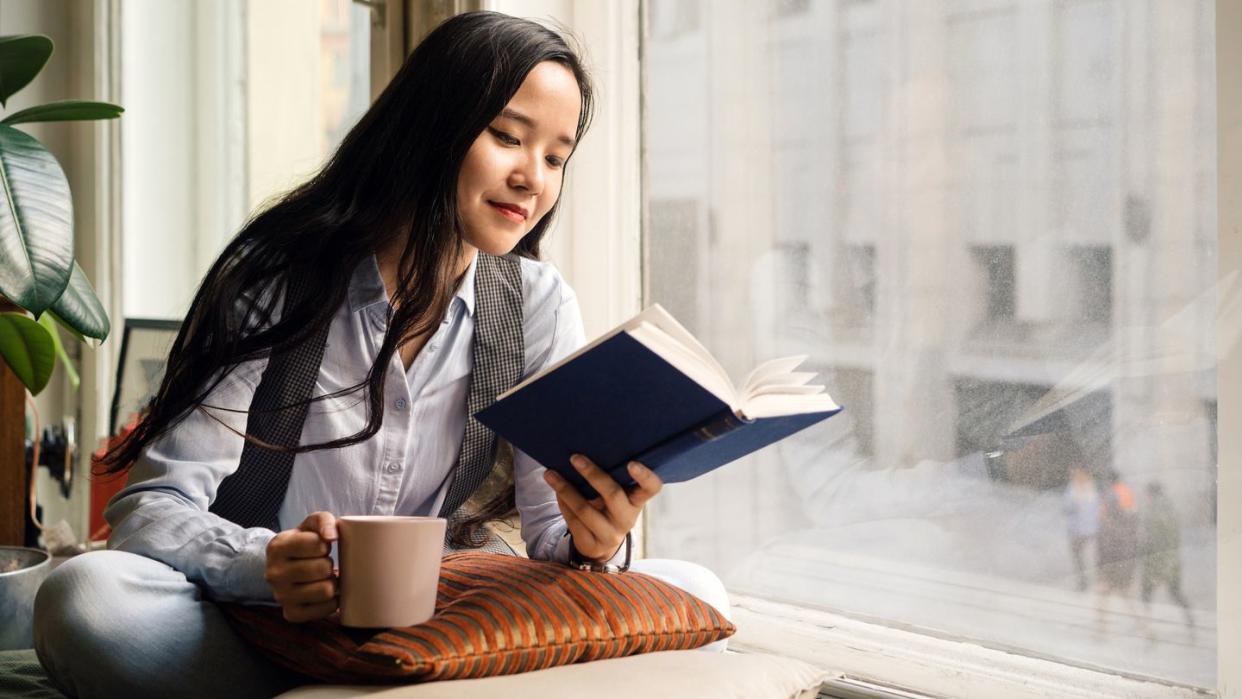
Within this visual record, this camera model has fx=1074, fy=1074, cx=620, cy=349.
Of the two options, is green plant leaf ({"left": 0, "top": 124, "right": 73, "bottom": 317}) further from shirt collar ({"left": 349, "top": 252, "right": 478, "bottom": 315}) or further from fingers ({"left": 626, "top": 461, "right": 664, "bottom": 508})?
fingers ({"left": 626, "top": 461, "right": 664, "bottom": 508})

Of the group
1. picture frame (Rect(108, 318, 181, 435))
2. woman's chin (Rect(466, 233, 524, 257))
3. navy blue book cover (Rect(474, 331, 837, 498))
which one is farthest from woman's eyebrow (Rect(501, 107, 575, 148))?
picture frame (Rect(108, 318, 181, 435))

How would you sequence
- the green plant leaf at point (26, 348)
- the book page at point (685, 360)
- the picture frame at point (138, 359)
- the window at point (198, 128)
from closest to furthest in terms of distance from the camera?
the book page at point (685, 360) → the green plant leaf at point (26, 348) → the picture frame at point (138, 359) → the window at point (198, 128)

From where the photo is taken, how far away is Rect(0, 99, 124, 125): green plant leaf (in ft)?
4.18

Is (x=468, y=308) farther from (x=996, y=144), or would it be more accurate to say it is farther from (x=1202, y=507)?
(x=1202, y=507)

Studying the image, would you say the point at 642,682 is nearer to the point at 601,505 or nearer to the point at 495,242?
the point at 601,505

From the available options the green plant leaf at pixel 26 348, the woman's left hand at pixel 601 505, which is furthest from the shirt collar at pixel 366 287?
the green plant leaf at pixel 26 348

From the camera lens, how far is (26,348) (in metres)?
1.35

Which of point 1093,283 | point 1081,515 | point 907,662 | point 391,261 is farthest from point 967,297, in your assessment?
point 391,261

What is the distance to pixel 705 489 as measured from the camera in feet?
5.37

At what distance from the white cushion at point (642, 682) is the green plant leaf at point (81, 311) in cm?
64

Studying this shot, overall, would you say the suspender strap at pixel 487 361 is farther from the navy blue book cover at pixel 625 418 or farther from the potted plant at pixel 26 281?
the potted plant at pixel 26 281

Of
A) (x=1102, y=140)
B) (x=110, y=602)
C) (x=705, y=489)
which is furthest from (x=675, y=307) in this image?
(x=110, y=602)

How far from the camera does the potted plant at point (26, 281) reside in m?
1.11

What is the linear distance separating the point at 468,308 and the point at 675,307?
476 mm
